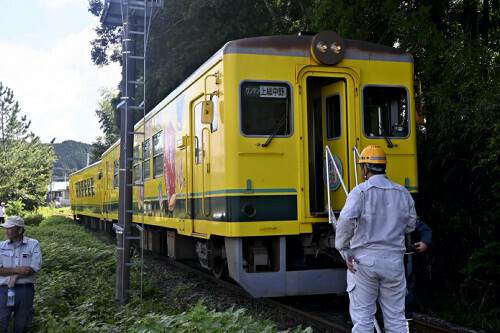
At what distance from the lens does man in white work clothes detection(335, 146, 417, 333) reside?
14.7 feet

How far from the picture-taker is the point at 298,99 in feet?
22.9

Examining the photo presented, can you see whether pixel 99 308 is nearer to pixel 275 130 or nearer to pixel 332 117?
pixel 275 130

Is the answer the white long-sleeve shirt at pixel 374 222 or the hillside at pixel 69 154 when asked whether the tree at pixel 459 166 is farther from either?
the hillside at pixel 69 154

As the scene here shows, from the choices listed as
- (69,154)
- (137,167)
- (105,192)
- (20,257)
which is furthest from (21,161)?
(69,154)

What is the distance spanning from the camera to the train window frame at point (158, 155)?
10422 mm

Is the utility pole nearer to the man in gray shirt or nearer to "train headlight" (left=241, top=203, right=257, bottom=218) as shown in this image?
the man in gray shirt

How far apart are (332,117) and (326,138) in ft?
0.92

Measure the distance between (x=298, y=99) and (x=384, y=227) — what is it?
2.79 meters

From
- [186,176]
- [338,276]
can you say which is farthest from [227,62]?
[338,276]

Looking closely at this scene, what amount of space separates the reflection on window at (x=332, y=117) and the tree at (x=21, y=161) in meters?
35.7

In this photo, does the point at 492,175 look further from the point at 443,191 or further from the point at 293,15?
the point at 293,15

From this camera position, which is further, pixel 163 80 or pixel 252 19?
pixel 163 80

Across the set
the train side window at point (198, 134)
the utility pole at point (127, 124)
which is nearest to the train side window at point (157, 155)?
the train side window at point (198, 134)

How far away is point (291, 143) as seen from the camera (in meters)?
6.92
